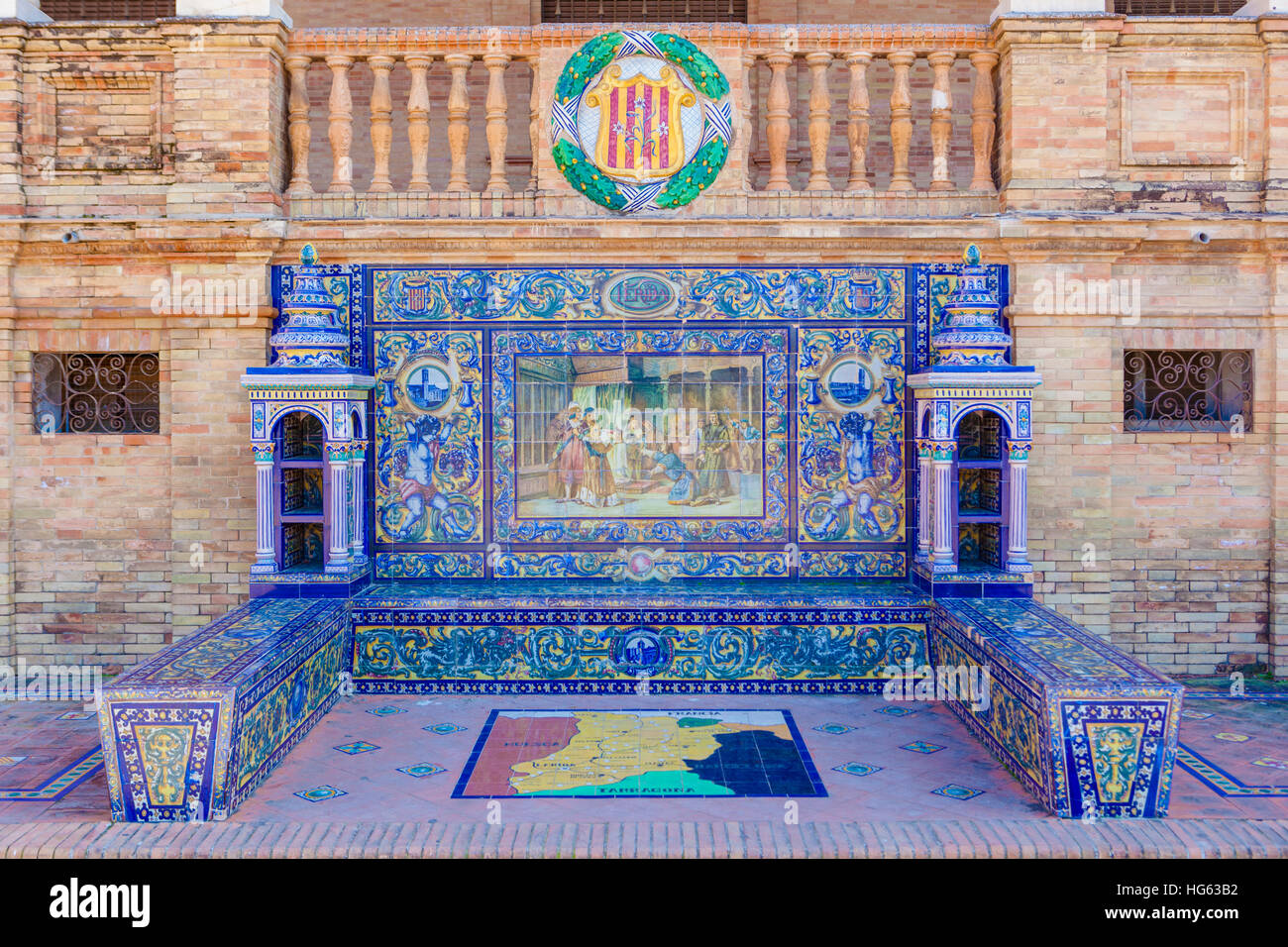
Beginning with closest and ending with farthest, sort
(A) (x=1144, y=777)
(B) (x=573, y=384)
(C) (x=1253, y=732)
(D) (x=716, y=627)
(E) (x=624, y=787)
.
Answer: (A) (x=1144, y=777) < (E) (x=624, y=787) < (C) (x=1253, y=732) < (D) (x=716, y=627) < (B) (x=573, y=384)

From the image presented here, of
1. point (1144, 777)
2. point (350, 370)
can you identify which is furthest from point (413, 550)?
point (1144, 777)

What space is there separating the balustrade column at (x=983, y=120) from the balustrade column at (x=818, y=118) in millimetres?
1203

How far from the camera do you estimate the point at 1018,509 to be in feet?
26.3

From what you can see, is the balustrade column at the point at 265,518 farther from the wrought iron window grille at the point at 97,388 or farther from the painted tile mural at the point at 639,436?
the painted tile mural at the point at 639,436

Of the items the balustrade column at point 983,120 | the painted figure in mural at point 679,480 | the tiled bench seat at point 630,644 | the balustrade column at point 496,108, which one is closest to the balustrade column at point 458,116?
the balustrade column at point 496,108

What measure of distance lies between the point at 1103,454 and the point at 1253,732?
230 cm

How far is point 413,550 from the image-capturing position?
8742 millimetres

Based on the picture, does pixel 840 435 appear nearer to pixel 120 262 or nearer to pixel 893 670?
pixel 893 670

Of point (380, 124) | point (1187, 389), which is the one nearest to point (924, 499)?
point (1187, 389)

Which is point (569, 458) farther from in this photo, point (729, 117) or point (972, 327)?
point (972, 327)

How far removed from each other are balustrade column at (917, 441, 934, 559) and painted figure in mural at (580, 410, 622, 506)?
2.42 m

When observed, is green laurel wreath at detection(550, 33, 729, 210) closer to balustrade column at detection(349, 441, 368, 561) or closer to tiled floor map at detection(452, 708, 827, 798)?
balustrade column at detection(349, 441, 368, 561)

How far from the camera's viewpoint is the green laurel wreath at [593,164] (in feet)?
27.7

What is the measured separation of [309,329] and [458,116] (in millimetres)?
2135
